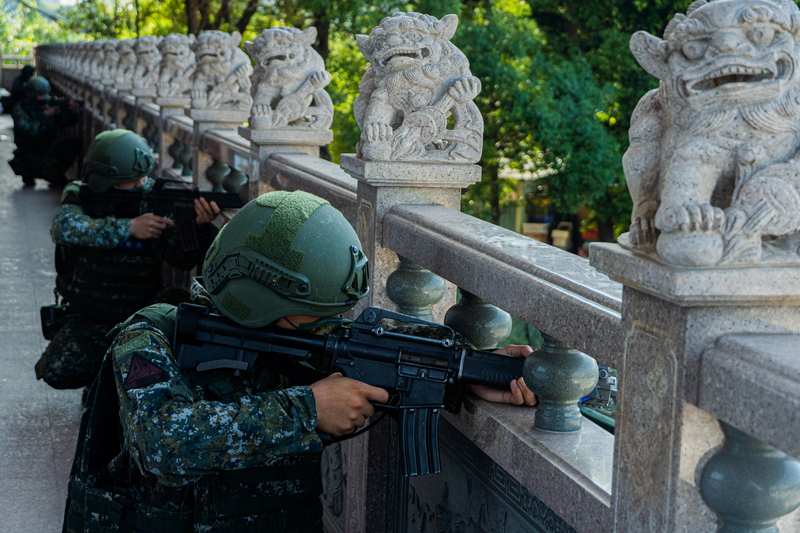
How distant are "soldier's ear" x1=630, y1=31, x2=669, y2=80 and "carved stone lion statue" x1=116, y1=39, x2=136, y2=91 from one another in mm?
12234

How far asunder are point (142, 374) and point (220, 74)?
18.7ft

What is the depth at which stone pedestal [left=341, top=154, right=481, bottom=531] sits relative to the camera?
11.0 ft

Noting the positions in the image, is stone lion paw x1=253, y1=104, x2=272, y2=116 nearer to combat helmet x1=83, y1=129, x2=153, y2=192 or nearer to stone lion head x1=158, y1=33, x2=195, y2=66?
combat helmet x1=83, y1=129, x2=153, y2=192

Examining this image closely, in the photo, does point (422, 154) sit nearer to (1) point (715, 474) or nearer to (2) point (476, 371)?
(2) point (476, 371)

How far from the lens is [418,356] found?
2408 millimetres

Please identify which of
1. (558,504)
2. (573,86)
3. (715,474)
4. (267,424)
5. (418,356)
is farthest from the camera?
(573,86)

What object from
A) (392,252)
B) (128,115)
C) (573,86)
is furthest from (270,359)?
(573,86)

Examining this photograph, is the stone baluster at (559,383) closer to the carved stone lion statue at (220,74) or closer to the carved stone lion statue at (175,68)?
the carved stone lion statue at (220,74)

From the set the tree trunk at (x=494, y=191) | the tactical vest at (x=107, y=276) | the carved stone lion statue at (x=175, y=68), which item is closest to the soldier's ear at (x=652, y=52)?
the tactical vest at (x=107, y=276)

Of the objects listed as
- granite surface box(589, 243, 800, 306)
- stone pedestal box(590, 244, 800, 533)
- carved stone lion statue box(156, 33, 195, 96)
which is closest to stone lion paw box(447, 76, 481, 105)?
stone pedestal box(590, 244, 800, 533)

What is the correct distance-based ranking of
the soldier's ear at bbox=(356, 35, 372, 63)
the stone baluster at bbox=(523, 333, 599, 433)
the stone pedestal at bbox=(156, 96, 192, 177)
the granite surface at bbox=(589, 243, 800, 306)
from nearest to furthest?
the granite surface at bbox=(589, 243, 800, 306), the stone baluster at bbox=(523, 333, 599, 433), the soldier's ear at bbox=(356, 35, 372, 63), the stone pedestal at bbox=(156, 96, 192, 177)

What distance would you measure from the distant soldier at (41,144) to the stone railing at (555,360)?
10852 mm

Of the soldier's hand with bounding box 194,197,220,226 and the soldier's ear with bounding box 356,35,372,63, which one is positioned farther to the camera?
the soldier's hand with bounding box 194,197,220,226

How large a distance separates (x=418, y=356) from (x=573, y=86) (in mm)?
12935
